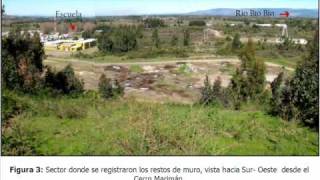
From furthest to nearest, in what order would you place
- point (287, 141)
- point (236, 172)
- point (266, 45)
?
point (266, 45) < point (287, 141) < point (236, 172)

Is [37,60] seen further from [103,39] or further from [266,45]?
[266,45]

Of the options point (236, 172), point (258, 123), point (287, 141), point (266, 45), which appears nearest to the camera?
point (236, 172)

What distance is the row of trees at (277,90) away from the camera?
5957 millimetres

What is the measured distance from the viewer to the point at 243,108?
7.06m

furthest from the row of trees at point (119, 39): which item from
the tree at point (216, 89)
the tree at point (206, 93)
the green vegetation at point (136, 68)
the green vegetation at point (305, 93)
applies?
the green vegetation at point (305, 93)

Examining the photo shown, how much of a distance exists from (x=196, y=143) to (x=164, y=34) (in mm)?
1860

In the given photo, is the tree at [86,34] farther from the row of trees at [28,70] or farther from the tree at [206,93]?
the tree at [206,93]

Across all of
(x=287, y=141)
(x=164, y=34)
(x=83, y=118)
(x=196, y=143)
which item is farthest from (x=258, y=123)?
(x=83, y=118)

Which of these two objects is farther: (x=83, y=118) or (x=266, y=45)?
(x=266, y=45)

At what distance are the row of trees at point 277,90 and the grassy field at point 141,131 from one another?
0.23 m

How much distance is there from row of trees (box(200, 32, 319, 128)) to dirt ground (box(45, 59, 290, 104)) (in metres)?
0.14

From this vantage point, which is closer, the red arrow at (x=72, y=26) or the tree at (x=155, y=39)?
the red arrow at (x=72, y=26)

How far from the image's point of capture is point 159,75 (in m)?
6.54

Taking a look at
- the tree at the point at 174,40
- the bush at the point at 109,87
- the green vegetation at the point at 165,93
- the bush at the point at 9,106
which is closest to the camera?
the green vegetation at the point at 165,93
